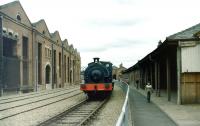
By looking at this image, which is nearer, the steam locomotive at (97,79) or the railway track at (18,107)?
the railway track at (18,107)

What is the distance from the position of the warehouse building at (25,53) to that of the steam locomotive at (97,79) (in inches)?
483

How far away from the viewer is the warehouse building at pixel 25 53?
3753cm

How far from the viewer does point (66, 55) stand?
72375 millimetres

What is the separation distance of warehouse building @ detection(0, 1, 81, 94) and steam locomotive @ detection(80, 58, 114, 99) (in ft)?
40.2

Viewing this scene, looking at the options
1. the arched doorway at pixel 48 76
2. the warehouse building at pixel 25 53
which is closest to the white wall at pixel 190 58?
the warehouse building at pixel 25 53

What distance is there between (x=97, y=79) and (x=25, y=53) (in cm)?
2003

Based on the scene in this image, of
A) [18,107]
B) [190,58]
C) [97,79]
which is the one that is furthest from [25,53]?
[190,58]

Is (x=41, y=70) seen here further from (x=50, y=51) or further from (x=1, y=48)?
(x=1, y=48)

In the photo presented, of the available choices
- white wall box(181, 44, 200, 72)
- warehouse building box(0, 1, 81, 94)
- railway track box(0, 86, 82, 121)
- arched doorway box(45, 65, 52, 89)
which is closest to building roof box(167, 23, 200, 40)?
white wall box(181, 44, 200, 72)

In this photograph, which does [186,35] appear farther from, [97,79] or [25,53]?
[25,53]

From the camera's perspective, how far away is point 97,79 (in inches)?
1040

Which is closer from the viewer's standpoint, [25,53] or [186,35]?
[186,35]

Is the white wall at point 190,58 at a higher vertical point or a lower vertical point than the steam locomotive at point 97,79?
higher

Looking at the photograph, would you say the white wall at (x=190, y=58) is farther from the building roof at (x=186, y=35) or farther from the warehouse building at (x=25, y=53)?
the warehouse building at (x=25, y=53)
